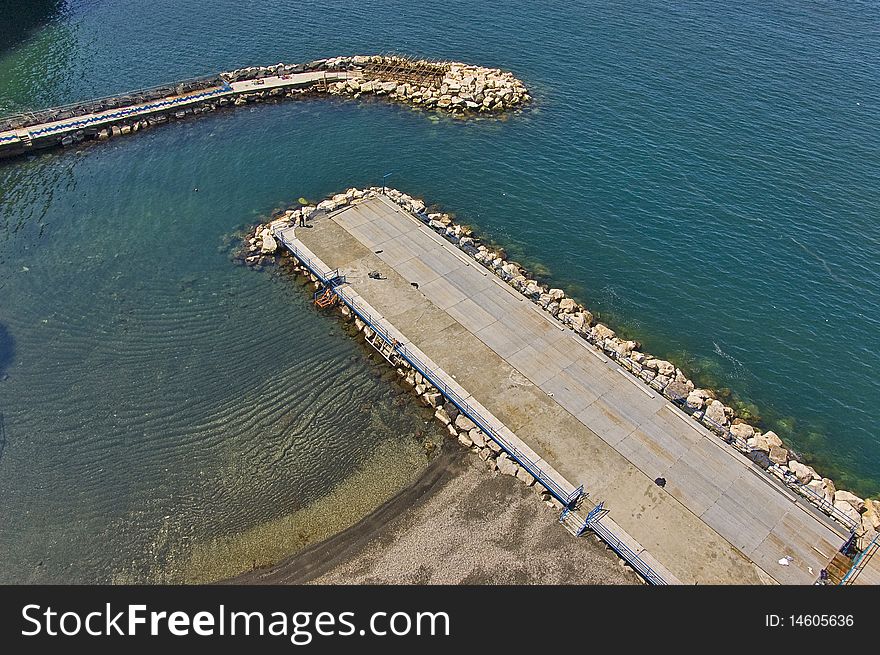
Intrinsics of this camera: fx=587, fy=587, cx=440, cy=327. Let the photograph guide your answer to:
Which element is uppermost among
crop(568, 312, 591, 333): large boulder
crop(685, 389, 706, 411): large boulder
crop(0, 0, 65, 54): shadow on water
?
crop(0, 0, 65, 54): shadow on water

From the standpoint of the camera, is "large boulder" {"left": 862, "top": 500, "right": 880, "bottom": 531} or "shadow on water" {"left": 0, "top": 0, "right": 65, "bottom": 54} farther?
"shadow on water" {"left": 0, "top": 0, "right": 65, "bottom": 54}

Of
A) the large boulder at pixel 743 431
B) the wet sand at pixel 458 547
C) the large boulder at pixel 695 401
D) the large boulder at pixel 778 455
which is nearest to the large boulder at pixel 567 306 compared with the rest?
the large boulder at pixel 695 401

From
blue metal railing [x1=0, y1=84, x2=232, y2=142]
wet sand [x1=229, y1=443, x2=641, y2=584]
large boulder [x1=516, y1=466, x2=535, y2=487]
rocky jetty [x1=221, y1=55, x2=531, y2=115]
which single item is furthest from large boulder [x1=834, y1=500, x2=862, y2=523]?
blue metal railing [x1=0, y1=84, x2=232, y2=142]

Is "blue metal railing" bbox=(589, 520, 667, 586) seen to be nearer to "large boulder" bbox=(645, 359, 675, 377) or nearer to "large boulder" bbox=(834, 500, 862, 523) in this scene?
"large boulder" bbox=(834, 500, 862, 523)

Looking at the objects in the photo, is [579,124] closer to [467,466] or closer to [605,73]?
[605,73]

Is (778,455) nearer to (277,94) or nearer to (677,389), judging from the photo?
(677,389)

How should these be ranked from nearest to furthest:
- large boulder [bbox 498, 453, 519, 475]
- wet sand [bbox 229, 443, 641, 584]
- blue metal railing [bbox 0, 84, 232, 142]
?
wet sand [bbox 229, 443, 641, 584] < large boulder [bbox 498, 453, 519, 475] < blue metal railing [bbox 0, 84, 232, 142]

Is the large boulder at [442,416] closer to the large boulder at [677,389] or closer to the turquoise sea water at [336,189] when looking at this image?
the turquoise sea water at [336,189]
